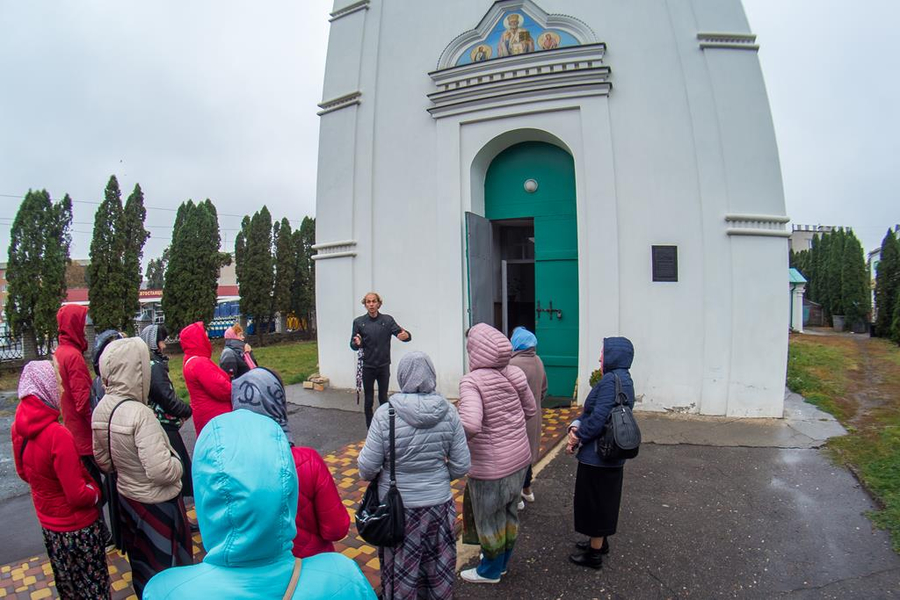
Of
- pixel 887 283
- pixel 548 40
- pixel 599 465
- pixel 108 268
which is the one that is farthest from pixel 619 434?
pixel 887 283

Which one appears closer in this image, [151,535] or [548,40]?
[151,535]

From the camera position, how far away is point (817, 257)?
3120 cm

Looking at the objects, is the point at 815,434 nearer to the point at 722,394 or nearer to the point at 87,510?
the point at 722,394

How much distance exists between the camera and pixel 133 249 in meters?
17.9

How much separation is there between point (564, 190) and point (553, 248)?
0.95 meters

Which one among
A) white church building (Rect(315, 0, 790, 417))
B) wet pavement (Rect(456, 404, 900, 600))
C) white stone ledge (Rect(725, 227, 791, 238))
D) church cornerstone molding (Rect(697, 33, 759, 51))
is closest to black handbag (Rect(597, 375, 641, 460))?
wet pavement (Rect(456, 404, 900, 600))

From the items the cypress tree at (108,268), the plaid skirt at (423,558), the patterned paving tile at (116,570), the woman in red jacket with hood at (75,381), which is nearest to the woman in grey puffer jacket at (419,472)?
the plaid skirt at (423,558)

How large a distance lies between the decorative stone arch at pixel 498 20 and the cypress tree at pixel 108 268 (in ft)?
47.7

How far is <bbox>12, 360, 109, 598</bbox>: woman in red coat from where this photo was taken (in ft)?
8.68

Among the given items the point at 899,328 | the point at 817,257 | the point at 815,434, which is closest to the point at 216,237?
the point at 815,434

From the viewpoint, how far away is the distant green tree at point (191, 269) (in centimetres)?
1995

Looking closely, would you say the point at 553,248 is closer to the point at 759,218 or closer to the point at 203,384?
the point at 759,218

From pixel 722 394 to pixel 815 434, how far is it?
1.11 m

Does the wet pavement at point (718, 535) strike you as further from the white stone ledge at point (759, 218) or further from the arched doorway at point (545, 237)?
the white stone ledge at point (759, 218)
